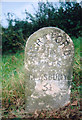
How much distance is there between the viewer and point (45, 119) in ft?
8.25

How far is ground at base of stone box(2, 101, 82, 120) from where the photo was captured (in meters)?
2.54

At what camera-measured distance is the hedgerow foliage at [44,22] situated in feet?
17.7

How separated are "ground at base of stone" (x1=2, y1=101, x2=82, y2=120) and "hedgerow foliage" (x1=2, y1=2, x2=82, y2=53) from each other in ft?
9.81

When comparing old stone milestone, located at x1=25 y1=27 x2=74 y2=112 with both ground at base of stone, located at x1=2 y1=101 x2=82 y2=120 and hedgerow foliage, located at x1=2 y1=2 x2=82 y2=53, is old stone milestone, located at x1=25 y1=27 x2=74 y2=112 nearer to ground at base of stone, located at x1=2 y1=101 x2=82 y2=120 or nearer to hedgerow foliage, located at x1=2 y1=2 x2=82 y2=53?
ground at base of stone, located at x1=2 y1=101 x2=82 y2=120

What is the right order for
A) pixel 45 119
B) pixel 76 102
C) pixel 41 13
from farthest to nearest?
pixel 41 13 → pixel 76 102 → pixel 45 119

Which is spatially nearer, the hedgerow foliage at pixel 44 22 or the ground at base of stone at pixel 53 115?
the ground at base of stone at pixel 53 115

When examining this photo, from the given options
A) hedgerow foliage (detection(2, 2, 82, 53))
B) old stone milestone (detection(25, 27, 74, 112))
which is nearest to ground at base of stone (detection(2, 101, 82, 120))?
old stone milestone (detection(25, 27, 74, 112))

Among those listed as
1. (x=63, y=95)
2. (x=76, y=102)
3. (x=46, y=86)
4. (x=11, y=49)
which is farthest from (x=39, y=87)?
(x=11, y=49)

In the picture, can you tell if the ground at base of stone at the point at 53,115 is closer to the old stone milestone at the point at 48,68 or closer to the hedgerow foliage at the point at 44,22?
the old stone milestone at the point at 48,68

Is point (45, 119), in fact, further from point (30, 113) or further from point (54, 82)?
point (54, 82)

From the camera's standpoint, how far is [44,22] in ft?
17.8

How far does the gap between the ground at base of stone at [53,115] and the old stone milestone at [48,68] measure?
0.08m

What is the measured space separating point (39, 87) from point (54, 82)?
240mm

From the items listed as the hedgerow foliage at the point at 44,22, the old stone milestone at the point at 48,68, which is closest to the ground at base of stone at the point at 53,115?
the old stone milestone at the point at 48,68
